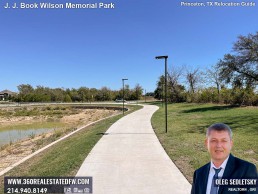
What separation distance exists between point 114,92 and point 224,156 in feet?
297

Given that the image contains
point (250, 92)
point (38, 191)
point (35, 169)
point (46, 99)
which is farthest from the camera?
point (46, 99)

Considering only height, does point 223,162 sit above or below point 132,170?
above

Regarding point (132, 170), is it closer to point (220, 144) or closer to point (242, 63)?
point (220, 144)

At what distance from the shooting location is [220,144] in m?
2.26

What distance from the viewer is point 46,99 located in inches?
3563

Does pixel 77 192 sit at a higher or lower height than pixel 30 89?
lower

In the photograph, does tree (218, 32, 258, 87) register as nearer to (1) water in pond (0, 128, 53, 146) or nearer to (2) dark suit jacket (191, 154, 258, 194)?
(1) water in pond (0, 128, 53, 146)

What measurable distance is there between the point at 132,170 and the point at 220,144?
6296 millimetres

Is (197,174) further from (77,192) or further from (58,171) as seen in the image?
(58,171)

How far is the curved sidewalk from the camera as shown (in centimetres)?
677

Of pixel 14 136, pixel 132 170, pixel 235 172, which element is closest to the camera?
pixel 235 172

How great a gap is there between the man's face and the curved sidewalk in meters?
4.52

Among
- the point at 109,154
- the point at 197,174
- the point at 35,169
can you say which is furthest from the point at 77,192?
the point at 197,174

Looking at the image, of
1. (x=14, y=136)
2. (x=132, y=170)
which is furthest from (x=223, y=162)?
(x=14, y=136)
